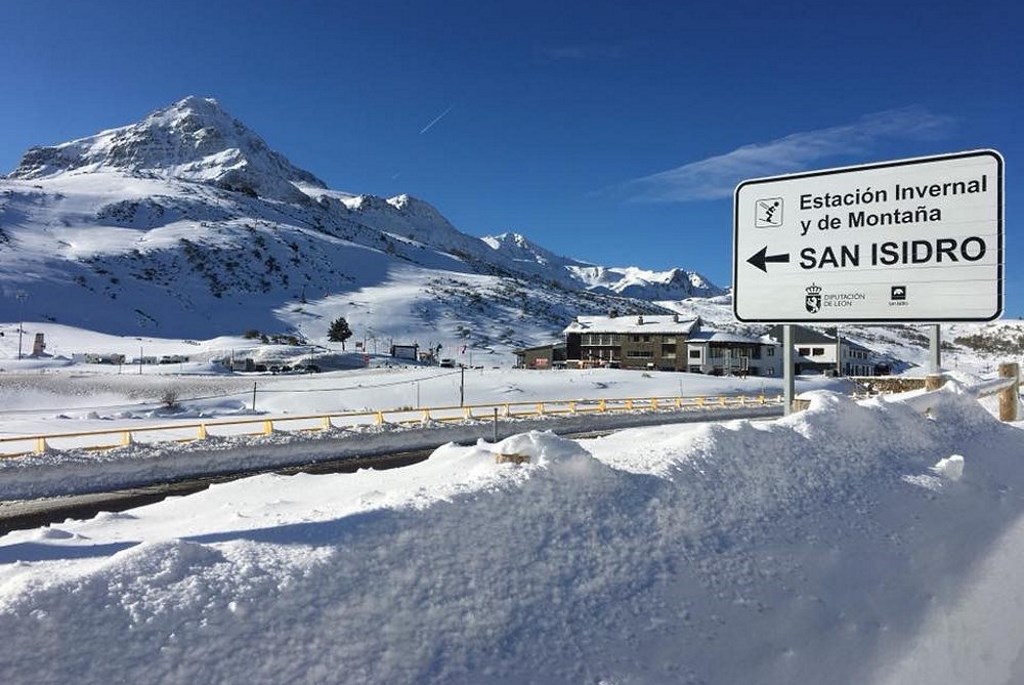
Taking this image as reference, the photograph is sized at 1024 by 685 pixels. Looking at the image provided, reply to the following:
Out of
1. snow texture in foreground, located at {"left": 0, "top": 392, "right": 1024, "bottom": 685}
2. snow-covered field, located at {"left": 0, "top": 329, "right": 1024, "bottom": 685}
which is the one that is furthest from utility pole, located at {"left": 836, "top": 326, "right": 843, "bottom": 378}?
snow texture in foreground, located at {"left": 0, "top": 392, "right": 1024, "bottom": 685}

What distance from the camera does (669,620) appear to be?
163 inches

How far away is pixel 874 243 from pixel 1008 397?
862 cm

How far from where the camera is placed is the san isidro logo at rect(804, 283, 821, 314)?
9.30 m

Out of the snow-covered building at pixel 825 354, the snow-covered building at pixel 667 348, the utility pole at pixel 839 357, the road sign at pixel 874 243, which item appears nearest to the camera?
the road sign at pixel 874 243

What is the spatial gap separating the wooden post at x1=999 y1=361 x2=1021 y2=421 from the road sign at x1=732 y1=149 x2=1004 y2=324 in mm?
7991

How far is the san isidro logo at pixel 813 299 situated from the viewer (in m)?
9.30

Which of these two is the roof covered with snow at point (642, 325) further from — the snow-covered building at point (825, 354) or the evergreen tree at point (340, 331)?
the evergreen tree at point (340, 331)

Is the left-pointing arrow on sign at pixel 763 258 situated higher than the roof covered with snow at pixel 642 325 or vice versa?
the roof covered with snow at pixel 642 325

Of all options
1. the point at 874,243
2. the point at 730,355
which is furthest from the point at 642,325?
the point at 874,243

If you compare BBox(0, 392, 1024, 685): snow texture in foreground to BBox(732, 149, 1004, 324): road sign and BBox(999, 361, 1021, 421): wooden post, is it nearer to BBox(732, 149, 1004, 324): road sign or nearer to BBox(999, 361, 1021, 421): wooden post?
BBox(732, 149, 1004, 324): road sign

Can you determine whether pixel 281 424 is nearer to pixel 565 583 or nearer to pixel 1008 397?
pixel 1008 397

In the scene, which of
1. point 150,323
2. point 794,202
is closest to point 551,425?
point 794,202

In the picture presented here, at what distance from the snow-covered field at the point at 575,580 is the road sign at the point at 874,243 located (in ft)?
6.91

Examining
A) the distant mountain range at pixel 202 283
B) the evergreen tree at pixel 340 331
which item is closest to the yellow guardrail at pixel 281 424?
the evergreen tree at pixel 340 331
